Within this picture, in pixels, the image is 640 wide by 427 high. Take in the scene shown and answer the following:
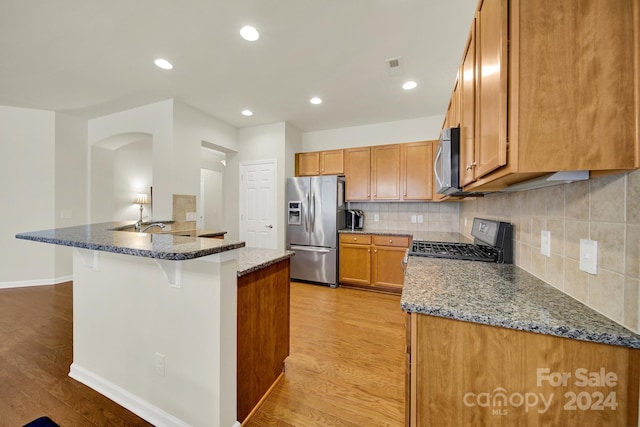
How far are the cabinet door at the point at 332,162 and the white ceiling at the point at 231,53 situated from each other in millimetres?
811

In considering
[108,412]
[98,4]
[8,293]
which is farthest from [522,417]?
[8,293]

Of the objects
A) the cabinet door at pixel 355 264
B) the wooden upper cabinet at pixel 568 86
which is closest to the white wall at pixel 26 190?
the cabinet door at pixel 355 264

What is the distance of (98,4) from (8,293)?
13.8 feet

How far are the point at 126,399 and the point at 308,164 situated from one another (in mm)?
3694

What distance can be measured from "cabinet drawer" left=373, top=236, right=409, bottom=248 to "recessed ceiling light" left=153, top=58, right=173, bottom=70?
332 centimetres

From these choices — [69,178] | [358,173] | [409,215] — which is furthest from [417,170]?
[69,178]

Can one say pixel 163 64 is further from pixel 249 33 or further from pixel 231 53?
pixel 249 33

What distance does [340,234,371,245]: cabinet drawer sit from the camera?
3746 millimetres

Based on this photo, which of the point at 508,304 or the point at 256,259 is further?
the point at 256,259

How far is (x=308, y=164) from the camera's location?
14.5 ft

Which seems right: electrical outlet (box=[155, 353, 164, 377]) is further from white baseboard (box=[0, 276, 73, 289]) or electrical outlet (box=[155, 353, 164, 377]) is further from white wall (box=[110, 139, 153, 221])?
white wall (box=[110, 139, 153, 221])

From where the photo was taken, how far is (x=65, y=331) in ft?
7.94

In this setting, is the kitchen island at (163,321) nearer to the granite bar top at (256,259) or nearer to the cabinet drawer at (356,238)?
the granite bar top at (256,259)

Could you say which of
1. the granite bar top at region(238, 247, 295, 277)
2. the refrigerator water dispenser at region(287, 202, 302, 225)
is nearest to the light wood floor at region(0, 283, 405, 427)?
the granite bar top at region(238, 247, 295, 277)
